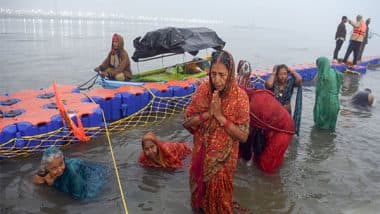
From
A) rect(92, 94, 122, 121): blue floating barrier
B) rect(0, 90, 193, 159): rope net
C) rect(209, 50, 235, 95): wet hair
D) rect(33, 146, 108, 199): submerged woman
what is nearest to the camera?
rect(209, 50, 235, 95): wet hair

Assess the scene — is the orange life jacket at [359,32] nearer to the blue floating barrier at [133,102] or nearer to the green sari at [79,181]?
the blue floating barrier at [133,102]

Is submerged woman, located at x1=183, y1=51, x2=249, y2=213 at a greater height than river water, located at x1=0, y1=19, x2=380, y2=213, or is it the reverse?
submerged woman, located at x1=183, y1=51, x2=249, y2=213

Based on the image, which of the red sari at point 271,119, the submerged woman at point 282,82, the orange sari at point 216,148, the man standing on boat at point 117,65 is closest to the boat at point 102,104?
the man standing on boat at point 117,65

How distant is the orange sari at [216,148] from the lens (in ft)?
10.5

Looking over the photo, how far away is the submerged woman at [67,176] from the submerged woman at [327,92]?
444 cm

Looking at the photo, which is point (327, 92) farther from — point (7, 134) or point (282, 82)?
point (7, 134)

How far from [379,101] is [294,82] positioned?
5.90 metres

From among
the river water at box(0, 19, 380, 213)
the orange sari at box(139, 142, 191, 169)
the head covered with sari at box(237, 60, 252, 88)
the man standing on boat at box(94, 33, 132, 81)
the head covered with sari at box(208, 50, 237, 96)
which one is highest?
the head covered with sari at box(208, 50, 237, 96)

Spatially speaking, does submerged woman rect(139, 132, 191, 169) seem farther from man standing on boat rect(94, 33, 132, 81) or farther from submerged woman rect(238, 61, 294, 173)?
man standing on boat rect(94, 33, 132, 81)

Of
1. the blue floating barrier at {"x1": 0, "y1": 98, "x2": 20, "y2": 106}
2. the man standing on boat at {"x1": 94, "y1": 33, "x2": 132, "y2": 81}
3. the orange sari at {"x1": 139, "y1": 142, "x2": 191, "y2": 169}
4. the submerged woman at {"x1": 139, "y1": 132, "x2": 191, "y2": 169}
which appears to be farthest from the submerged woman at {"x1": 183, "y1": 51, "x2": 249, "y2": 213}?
the man standing on boat at {"x1": 94, "y1": 33, "x2": 132, "y2": 81}

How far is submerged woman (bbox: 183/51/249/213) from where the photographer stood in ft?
10.2

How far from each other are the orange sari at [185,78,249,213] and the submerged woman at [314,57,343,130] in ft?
12.9

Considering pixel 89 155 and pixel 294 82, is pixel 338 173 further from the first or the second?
pixel 89 155

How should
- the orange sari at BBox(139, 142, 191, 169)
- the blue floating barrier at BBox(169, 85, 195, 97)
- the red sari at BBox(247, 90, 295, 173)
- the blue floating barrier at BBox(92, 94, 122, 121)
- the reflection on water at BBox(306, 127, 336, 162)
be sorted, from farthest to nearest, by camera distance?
the blue floating barrier at BBox(169, 85, 195, 97) < the blue floating barrier at BBox(92, 94, 122, 121) < the reflection on water at BBox(306, 127, 336, 162) < the orange sari at BBox(139, 142, 191, 169) < the red sari at BBox(247, 90, 295, 173)
